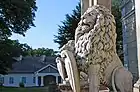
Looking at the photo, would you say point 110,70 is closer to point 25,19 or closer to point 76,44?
point 76,44

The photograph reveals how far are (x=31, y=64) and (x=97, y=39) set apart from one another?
54583 mm

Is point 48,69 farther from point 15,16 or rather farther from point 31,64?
point 15,16

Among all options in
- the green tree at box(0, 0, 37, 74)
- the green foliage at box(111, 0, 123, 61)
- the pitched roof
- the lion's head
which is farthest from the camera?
the pitched roof

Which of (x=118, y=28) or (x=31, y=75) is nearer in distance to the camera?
(x=118, y=28)

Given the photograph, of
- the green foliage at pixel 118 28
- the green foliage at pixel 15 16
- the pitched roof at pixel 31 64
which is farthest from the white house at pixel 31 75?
the green foliage at pixel 118 28

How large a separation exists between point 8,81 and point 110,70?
54709 mm

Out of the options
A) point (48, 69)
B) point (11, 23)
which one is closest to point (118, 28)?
point (11, 23)

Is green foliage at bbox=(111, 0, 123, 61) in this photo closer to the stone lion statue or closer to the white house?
the stone lion statue

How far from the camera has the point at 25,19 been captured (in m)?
27.0

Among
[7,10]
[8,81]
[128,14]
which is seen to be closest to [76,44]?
[128,14]

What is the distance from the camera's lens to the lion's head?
4414mm

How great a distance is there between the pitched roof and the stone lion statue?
51503mm

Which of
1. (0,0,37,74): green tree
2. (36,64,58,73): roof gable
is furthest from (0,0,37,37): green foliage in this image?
(36,64,58,73): roof gable

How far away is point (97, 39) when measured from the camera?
4402 millimetres
